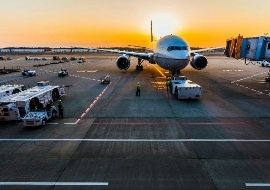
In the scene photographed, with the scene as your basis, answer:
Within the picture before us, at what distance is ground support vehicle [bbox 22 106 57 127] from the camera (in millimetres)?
18312

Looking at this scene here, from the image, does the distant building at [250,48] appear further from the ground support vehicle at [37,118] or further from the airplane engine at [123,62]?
the ground support vehicle at [37,118]

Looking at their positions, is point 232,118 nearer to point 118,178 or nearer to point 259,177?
point 259,177

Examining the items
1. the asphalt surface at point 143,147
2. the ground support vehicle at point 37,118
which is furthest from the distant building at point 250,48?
the ground support vehicle at point 37,118

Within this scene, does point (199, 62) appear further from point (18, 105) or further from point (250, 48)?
point (18, 105)

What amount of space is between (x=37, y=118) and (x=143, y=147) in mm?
9206

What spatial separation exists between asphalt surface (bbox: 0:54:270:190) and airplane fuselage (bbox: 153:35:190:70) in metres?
10.2

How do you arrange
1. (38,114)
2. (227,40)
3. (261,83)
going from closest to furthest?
(38,114), (261,83), (227,40)

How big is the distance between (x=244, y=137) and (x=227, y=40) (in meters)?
30.1

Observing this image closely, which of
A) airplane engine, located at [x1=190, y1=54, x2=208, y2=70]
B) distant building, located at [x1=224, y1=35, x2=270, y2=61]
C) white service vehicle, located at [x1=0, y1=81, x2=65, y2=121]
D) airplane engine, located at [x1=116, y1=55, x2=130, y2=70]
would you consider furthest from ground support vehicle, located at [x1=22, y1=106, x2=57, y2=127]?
airplane engine, located at [x1=190, y1=54, x2=208, y2=70]

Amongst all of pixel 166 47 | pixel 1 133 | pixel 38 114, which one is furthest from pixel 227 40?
pixel 1 133

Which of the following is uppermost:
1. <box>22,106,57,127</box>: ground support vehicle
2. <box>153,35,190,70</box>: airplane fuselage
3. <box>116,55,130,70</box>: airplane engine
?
<box>153,35,190,70</box>: airplane fuselage

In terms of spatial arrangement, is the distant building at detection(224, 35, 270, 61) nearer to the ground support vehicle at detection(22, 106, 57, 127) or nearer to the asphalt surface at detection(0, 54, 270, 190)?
the asphalt surface at detection(0, 54, 270, 190)

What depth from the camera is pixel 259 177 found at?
36.6 feet

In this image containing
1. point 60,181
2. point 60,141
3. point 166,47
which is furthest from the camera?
point 166,47
